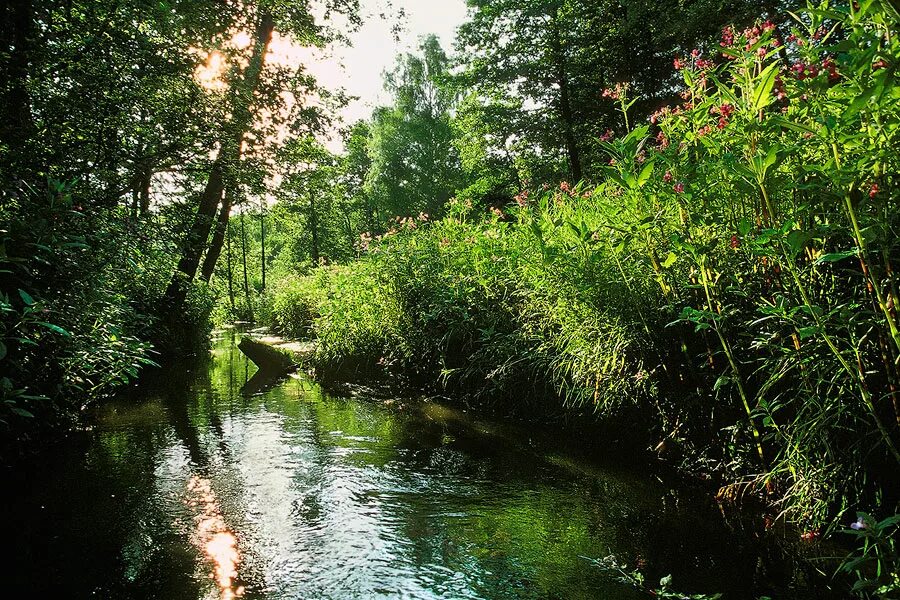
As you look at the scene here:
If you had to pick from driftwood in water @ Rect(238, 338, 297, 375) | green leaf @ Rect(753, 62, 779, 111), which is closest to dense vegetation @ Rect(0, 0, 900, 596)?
green leaf @ Rect(753, 62, 779, 111)

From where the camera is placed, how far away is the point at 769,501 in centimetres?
292

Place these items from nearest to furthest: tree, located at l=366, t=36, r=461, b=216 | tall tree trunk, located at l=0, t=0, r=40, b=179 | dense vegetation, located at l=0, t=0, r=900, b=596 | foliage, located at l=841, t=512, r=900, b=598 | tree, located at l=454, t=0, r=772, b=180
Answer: foliage, located at l=841, t=512, r=900, b=598 → dense vegetation, located at l=0, t=0, r=900, b=596 → tall tree trunk, located at l=0, t=0, r=40, b=179 → tree, located at l=454, t=0, r=772, b=180 → tree, located at l=366, t=36, r=461, b=216

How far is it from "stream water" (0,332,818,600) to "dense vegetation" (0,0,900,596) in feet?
1.58

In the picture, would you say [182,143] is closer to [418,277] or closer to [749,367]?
[418,277]

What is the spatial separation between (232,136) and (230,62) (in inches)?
59.1

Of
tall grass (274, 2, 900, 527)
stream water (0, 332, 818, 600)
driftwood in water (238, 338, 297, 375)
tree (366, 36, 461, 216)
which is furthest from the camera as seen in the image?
tree (366, 36, 461, 216)

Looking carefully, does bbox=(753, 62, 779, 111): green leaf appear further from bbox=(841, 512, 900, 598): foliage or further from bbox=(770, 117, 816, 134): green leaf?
bbox=(841, 512, 900, 598): foliage

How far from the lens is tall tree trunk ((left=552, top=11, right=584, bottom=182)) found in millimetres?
17453

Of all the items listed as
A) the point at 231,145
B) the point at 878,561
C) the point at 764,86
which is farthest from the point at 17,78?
the point at 878,561

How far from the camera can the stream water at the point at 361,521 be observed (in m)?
2.46

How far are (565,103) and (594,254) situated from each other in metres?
16.2

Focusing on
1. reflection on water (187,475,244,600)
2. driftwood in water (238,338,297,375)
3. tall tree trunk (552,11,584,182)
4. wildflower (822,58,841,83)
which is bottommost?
reflection on water (187,475,244,600)

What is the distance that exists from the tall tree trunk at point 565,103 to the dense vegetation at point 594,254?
10.6 meters

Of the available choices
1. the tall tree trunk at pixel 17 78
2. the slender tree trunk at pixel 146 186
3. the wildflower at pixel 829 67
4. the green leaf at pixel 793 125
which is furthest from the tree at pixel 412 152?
the green leaf at pixel 793 125
